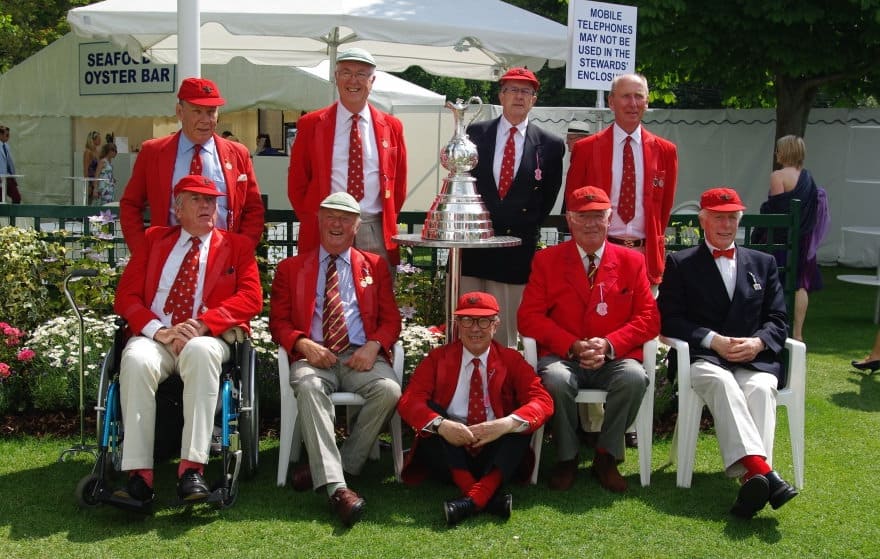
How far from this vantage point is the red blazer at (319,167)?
205 inches

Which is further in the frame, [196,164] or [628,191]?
[628,191]

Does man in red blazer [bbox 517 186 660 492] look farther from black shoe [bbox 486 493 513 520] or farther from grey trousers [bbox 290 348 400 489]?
grey trousers [bbox 290 348 400 489]

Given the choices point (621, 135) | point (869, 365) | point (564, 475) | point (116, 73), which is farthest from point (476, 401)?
point (116, 73)

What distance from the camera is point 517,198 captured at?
5344 millimetres

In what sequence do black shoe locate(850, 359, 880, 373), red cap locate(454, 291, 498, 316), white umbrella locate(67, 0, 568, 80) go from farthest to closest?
black shoe locate(850, 359, 880, 373), white umbrella locate(67, 0, 568, 80), red cap locate(454, 291, 498, 316)

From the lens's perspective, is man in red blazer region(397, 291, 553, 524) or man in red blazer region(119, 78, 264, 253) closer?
man in red blazer region(397, 291, 553, 524)

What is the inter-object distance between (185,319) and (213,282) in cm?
22

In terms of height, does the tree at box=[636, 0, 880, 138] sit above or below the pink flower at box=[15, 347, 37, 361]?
above

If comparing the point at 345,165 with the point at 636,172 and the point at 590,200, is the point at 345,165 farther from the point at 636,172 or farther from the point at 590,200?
the point at 636,172

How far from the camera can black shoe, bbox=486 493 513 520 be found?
4371 mm

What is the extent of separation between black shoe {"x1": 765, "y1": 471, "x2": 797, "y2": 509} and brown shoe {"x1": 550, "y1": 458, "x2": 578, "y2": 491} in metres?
0.95

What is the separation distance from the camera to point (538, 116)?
570 inches

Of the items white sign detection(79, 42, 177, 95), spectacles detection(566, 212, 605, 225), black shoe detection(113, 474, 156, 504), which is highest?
white sign detection(79, 42, 177, 95)

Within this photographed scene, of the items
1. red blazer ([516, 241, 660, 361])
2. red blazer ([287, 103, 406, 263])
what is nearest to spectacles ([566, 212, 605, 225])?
red blazer ([516, 241, 660, 361])
